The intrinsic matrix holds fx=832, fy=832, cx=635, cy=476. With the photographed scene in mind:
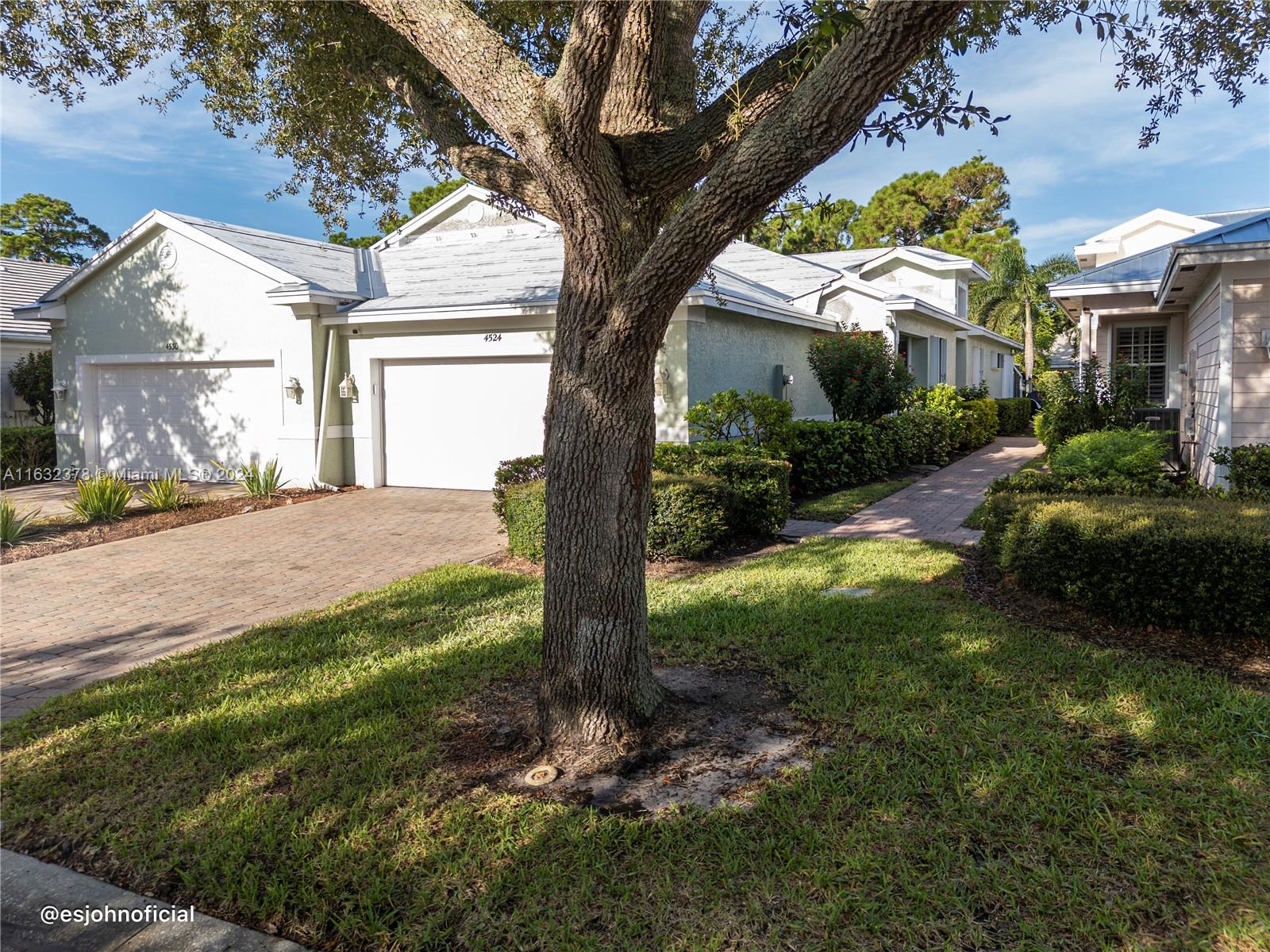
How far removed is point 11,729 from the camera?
4.67 metres

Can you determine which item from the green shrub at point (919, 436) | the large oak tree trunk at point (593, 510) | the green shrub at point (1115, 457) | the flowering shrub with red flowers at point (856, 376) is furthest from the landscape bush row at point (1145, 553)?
the flowering shrub with red flowers at point (856, 376)

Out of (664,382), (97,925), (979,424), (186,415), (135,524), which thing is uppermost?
(664,382)

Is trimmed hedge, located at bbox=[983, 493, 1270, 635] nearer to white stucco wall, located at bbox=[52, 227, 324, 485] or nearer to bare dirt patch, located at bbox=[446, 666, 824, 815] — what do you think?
bare dirt patch, located at bbox=[446, 666, 824, 815]

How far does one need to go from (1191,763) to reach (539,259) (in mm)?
13729

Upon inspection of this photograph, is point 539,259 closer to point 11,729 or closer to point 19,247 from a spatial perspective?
point 11,729

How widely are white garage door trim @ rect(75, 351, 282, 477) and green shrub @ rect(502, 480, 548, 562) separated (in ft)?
24.3

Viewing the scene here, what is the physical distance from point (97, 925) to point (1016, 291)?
3866cm

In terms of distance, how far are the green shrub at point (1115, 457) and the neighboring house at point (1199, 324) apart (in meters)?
0.89

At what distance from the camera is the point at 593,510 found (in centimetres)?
414

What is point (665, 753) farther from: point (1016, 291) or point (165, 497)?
point (1016, 291)

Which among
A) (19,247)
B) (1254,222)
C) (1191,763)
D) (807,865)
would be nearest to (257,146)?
(807,865)

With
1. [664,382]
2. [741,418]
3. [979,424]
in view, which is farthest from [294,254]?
[979,424]

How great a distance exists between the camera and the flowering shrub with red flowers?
15.7 m

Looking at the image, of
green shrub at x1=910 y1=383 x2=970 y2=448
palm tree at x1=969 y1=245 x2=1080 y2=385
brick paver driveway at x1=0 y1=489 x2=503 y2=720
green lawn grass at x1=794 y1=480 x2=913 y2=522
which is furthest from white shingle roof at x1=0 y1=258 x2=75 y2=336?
palm tree at x1=969 y1=245 x2=1080 y2=385
